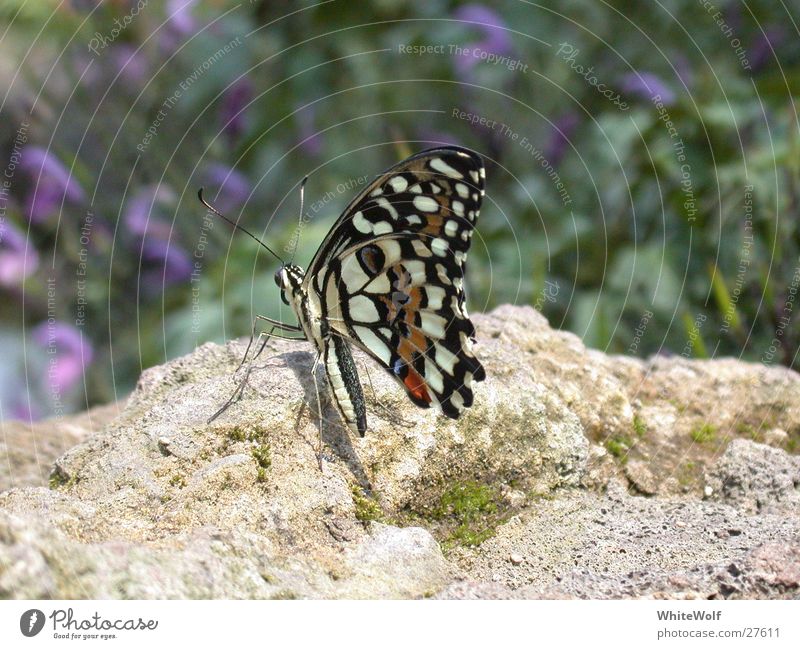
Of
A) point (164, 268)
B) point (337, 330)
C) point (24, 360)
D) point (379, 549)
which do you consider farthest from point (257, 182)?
point (379, 549)

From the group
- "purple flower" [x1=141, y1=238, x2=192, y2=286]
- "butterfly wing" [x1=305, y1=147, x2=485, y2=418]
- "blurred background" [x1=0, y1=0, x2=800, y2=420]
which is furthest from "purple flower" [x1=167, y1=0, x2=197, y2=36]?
"butterfly wing" [x1=305, y1=147, x2=485, y2=418]

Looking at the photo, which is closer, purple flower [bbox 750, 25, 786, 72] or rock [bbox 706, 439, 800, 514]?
rock [bbox 706, 439, 800, 514]

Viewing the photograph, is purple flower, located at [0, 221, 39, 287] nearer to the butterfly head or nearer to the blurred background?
the blurred background

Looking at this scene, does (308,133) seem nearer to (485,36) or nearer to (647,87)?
(485,36)

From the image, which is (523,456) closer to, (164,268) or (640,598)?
(640,598)

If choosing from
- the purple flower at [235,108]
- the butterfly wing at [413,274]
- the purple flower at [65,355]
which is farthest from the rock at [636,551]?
the purple flower at [235,108]

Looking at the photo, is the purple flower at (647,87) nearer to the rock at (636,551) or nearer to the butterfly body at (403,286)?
the butterfly body at (403,286)

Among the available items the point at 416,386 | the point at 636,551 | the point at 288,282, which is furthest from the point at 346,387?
the point at 636,551
